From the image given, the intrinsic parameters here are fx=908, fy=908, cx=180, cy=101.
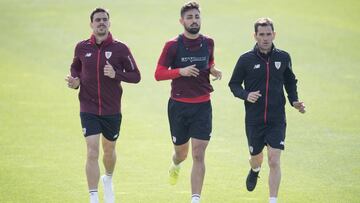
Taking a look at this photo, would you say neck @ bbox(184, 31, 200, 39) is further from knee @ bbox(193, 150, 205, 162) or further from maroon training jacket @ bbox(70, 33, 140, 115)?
knee @ bbox(193, 150, 205, 162)

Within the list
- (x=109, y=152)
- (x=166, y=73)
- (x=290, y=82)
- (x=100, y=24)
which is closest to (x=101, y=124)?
(x=109, y=152)

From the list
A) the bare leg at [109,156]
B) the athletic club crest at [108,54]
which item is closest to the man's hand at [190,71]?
the athletic club crest at [108,54]

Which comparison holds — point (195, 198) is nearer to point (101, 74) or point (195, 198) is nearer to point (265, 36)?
point (101, 74)

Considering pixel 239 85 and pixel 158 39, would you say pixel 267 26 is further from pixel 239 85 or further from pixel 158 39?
pixel 158 39

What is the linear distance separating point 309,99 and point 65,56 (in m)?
8.85

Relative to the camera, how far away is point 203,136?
42.2 ft

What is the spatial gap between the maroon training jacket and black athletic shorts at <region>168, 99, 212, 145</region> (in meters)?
0.78

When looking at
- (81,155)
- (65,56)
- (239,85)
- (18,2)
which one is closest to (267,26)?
(239,85)

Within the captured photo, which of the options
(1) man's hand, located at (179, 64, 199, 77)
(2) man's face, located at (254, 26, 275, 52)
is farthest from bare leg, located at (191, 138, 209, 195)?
(2) man's face, located at (254, 26, 275, 52)

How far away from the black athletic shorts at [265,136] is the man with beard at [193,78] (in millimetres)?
630

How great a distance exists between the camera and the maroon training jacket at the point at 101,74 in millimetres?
12805

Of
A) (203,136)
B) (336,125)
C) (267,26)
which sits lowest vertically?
(336,125)

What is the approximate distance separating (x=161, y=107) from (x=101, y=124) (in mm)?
9354

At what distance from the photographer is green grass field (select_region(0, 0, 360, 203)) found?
14.8 meters
